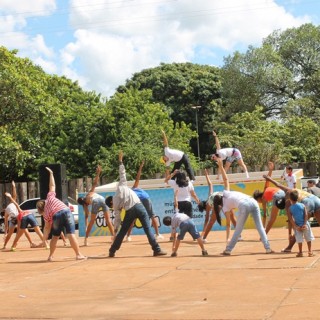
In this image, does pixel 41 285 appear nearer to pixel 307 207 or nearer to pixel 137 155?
pixel 307 207

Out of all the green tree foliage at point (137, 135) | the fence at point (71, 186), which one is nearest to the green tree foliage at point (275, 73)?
the green tree foliage at point (137, 135)

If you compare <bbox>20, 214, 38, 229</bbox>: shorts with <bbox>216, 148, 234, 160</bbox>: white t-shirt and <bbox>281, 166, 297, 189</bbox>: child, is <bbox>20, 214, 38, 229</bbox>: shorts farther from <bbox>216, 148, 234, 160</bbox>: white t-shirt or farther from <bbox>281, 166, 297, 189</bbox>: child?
<bbox>281, 166, 297, 189</bbox>: child

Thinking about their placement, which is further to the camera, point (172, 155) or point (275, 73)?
point (275, 73)

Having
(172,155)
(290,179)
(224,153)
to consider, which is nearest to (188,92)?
(290,179)

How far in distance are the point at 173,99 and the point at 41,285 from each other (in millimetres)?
46853

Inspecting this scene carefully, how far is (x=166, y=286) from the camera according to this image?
416 inches

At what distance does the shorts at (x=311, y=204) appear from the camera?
13.3 meters

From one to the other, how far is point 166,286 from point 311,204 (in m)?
3.94

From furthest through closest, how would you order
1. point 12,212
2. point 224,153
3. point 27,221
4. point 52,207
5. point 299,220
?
point 12,212
point 224,153
point 27,221
point 52,207
point 299,220

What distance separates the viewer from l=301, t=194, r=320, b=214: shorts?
13258mm

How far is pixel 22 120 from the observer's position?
36781 millimetres

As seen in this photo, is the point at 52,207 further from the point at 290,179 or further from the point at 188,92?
the point at 188,92

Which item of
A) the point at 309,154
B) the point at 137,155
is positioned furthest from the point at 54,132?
the point at 309,154

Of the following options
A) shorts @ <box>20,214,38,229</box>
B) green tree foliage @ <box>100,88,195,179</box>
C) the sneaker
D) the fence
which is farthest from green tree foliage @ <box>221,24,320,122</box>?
the sneaker
